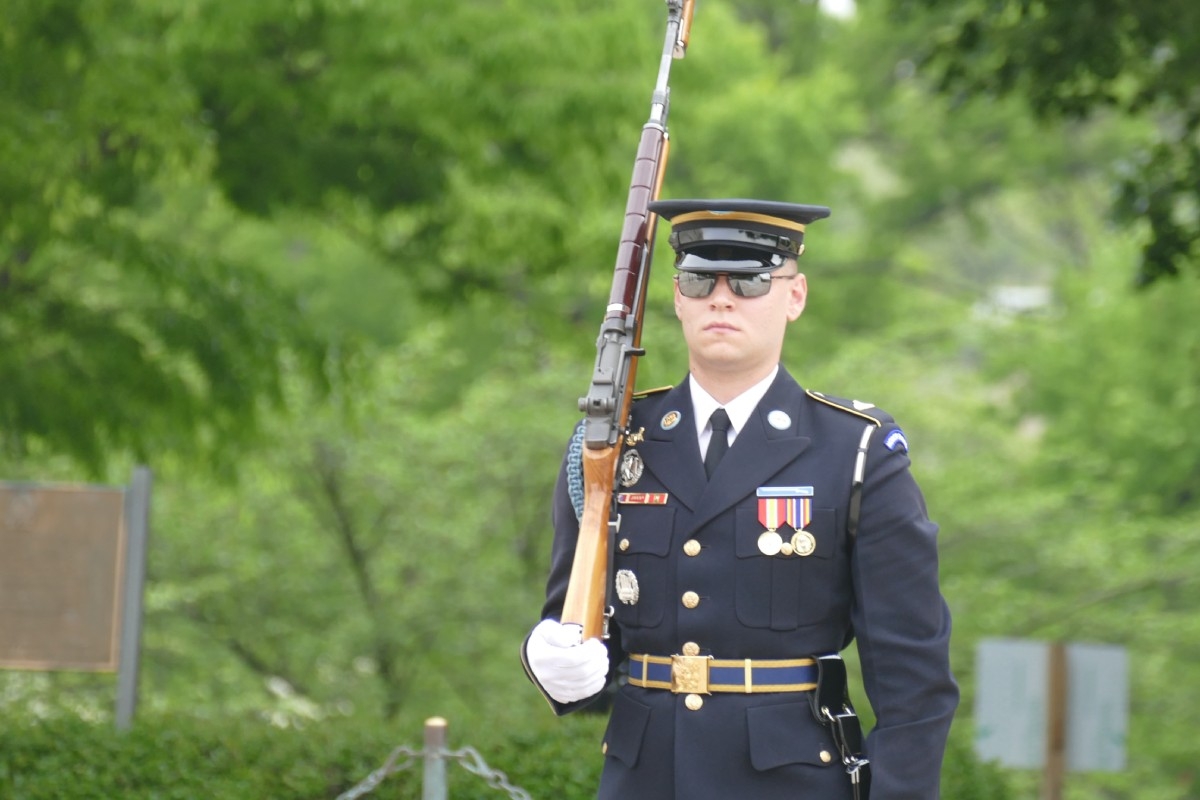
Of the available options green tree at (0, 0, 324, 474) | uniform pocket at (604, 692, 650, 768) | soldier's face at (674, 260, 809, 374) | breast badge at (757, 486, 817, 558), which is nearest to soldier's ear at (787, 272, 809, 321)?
soldier's face at (674, 260, 809, 374)

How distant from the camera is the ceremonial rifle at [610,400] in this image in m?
3.18

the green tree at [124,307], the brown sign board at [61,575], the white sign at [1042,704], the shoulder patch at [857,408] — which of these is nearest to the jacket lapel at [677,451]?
the shoulder patch at [857,408]

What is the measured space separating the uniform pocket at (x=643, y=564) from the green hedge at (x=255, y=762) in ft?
8.20

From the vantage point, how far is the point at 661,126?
3.65m

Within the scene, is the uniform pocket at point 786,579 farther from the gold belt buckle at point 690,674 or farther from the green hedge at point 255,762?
the green hedge at point 255,762

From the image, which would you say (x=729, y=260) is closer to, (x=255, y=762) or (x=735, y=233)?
(x=735, y=233)

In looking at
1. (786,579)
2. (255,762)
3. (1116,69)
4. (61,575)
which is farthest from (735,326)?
(1116,69)

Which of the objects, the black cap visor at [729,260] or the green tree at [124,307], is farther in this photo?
the green tree at [124,307]

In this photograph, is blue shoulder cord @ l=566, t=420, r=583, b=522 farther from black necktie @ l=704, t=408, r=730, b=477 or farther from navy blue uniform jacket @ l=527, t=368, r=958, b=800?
black necktie @ l=704, t=408, r=730, b=477

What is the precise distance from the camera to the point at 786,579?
3225 mm

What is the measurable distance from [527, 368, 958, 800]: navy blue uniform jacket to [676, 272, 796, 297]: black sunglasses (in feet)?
0.71

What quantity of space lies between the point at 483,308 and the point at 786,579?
12.1m

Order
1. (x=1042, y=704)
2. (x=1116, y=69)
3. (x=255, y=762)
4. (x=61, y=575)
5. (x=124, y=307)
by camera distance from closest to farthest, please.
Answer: (x=255, y=762)
(x=61, y=575)
(x=1042, y=704)
(x=1116, y=69)
(x=124, y=307)

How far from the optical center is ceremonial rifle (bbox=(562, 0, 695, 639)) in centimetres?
318
